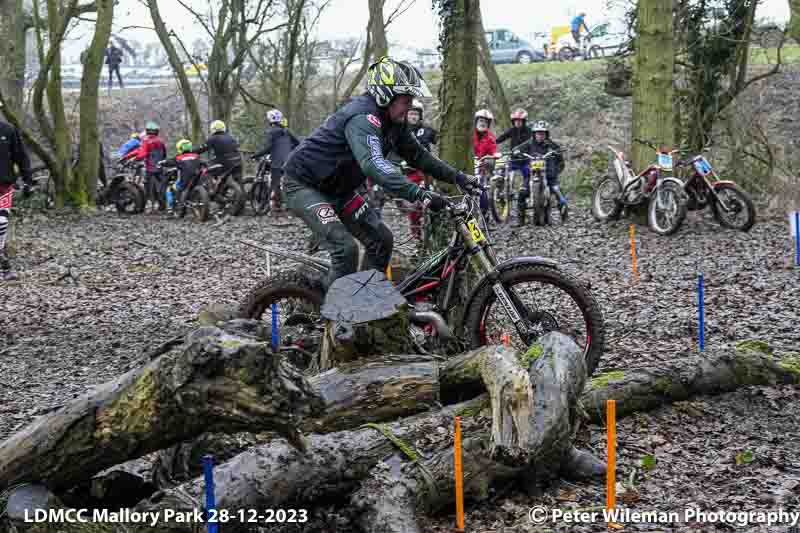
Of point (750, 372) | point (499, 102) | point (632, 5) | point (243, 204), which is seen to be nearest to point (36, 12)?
point (243, 204)

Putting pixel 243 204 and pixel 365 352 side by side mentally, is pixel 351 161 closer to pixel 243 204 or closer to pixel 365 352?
pixel 365 352

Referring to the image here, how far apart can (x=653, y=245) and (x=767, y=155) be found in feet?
19.9

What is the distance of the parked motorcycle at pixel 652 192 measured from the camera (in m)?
14.4

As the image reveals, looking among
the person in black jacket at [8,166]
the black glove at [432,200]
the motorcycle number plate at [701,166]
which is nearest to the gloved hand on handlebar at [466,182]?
the black glove at [432,200]

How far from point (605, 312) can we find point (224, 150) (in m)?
12.4

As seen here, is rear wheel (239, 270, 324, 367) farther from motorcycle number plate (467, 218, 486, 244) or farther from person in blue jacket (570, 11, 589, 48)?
person in blue jacket (570, 11, 589, 48)

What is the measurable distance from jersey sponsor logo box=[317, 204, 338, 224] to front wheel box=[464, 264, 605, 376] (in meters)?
1.05

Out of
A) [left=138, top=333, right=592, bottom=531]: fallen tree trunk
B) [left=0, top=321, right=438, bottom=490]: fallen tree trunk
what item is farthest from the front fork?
[left=0, top=321, right=438, bottom=490]: fallen tree trunk

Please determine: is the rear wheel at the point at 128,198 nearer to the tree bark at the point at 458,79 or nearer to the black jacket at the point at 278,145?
the black jacket at the point at 278,145

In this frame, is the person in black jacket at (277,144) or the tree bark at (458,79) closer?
the tree bark at (458,79)

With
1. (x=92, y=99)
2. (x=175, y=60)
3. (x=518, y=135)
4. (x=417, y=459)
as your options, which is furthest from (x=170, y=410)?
(x=175, y=60)

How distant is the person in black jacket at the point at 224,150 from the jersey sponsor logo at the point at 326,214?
13.6m

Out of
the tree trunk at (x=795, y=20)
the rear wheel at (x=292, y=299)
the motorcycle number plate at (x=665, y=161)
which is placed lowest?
the rear wheel at (x=292, y=299)

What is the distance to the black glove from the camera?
5.83m
